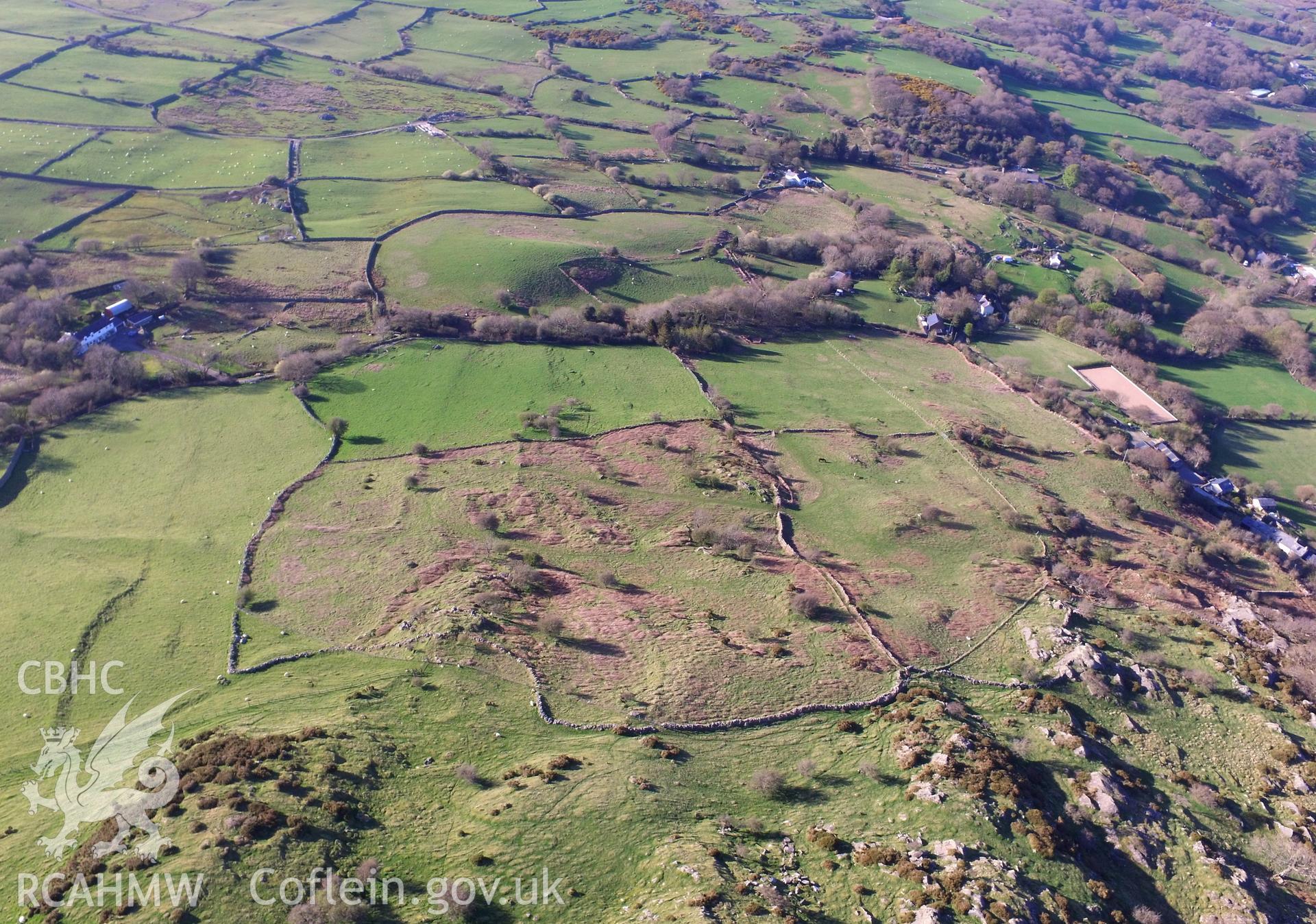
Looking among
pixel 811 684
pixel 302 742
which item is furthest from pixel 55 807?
pixel 811 684

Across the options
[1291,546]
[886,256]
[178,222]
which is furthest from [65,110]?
[1291,546]

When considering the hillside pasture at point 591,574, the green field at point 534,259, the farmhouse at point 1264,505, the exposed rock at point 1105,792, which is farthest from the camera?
the green field at point 534,259

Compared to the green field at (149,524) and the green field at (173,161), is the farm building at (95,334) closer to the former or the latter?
the green field at (149,524)

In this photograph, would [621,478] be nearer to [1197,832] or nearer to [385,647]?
[385,647]

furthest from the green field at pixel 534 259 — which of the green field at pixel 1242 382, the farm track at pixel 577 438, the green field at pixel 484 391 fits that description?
the green field at pixel 1242 382

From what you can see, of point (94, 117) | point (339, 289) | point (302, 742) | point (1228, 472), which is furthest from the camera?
point (94, 117)

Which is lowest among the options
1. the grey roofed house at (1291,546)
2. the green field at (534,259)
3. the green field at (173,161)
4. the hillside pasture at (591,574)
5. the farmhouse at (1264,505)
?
the grey roofed house at (1291,546)
